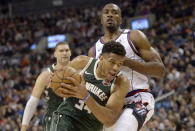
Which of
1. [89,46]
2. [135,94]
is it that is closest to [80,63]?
[135,94]

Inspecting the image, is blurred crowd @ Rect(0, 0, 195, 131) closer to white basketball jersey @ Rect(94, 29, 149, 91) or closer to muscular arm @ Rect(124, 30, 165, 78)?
white basketball jersey @ Rect(94, 29, 149, 91)

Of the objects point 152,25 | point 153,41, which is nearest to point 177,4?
point 152,25

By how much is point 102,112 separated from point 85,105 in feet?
1.20

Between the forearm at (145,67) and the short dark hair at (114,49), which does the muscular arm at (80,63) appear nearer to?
the short dark hair at (114,49)

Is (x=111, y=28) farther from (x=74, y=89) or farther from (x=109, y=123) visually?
(x=74, y=89)

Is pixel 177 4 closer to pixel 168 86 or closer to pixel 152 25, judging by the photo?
pixel 152 25

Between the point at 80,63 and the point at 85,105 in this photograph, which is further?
the point at 80,63

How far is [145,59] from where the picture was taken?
5535mm

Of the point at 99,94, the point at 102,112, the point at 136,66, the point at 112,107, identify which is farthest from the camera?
the point at 136,66

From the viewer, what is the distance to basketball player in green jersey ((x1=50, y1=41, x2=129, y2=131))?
4.70 m

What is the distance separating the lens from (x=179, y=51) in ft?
47.9

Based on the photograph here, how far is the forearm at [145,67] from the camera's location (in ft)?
17.4

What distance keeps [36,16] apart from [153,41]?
501 inches

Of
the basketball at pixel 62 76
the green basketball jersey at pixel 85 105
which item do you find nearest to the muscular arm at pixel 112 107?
the green basketball jersey at pixel 85 105
